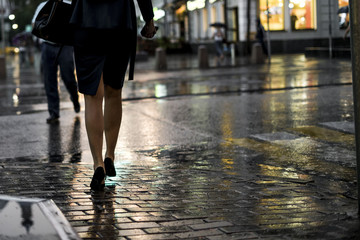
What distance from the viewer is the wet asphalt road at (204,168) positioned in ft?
13.3

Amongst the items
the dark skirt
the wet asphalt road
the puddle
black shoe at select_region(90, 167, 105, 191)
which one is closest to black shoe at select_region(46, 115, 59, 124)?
the wet asphalt road

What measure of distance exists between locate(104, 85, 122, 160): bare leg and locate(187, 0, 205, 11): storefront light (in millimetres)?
47876

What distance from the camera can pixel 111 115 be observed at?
553 cm

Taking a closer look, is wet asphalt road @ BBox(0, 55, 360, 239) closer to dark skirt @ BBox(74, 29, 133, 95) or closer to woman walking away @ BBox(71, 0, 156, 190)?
woman walking away @ BBox(71, 0, 156, 190)

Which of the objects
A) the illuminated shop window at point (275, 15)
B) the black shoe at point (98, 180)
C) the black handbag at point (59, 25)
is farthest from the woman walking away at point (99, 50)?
the illuminated shop window at point (275, 15)

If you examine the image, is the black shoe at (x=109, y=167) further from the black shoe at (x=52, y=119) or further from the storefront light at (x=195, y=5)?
the storefront light at (x=195, y=5)

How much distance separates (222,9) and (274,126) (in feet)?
134

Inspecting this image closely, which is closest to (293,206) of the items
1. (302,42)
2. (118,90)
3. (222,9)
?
(118,90)

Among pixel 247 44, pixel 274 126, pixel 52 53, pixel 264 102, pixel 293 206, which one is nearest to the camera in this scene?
pixel 293 206

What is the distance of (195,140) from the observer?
314 inches

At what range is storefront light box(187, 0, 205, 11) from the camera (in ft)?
174

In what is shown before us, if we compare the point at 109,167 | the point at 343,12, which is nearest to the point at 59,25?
the point at 109,167

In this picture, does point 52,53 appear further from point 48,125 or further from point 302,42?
point 302,42

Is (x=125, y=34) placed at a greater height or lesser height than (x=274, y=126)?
greater
